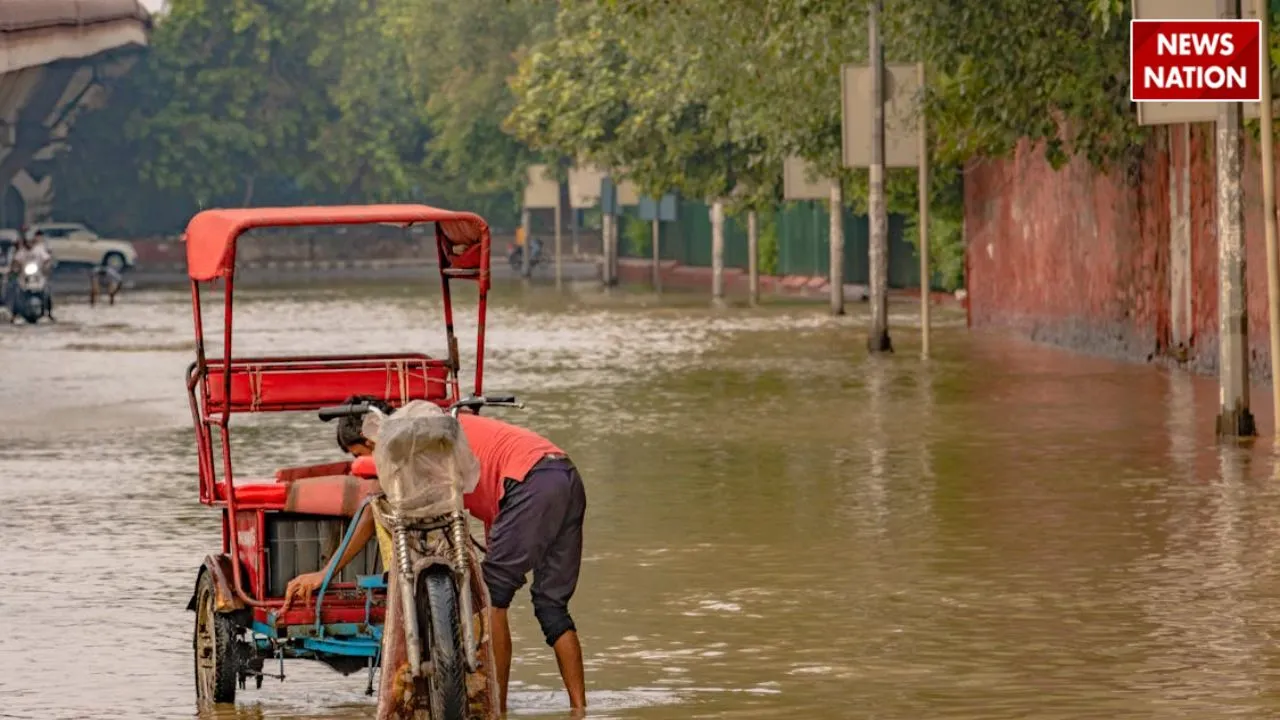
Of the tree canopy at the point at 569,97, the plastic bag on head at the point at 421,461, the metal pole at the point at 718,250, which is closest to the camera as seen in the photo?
the plastic bag on head at the point at 421,461

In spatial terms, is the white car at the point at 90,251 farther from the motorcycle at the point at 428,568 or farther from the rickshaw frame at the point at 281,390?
the motorcycle at the point at 428,568

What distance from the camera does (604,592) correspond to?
42.7 ft

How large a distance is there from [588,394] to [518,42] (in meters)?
54.9

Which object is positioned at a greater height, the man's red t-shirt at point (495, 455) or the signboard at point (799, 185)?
the signboard at point (799, 185)

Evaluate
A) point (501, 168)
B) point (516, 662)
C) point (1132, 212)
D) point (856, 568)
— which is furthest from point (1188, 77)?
point (501, 168)

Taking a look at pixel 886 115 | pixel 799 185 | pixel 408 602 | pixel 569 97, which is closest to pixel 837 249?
pixel 799 185

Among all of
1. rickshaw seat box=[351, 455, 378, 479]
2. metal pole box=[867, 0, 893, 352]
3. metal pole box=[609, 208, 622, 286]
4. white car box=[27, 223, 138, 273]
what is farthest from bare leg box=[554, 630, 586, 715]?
white car box=[27, 223, 138, 273]

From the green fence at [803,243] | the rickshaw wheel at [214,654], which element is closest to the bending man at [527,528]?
the rickshaw wheel at [214,654]

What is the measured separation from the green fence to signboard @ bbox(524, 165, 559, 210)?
315 cm

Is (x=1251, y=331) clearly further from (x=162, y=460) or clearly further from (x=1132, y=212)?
(x=162, y=460)

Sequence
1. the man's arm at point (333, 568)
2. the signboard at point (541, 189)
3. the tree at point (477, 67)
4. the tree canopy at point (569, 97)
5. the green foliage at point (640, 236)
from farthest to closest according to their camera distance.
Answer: the tree at point (477, 67) < the green foliage at point (640, 236) < the signboard at point (541, 189) < the tree canopy at point (569, 97) < the man's arm at point (333, 568)

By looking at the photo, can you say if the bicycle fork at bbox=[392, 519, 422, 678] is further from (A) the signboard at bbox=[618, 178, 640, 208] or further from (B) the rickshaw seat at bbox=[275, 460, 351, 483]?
(A) the signboard at bbox=[618, 178, 640, 208]

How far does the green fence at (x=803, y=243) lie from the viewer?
52344 mm

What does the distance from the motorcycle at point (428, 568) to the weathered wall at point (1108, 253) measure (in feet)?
49.5
